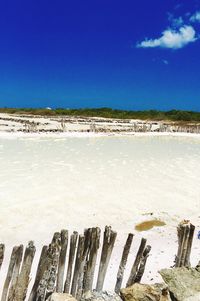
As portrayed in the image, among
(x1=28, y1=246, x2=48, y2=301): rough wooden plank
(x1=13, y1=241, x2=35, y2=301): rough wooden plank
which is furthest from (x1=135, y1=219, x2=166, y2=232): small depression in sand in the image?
(x1=13, y1=241, x2=35, y2=301): rough wooden plank

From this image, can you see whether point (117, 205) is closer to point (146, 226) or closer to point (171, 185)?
point (146, 226)

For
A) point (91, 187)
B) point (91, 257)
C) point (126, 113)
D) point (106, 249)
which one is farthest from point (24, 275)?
point (126, 113)

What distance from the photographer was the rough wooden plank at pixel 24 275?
15.5ft

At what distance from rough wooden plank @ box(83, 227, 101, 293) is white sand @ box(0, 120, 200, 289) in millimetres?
755

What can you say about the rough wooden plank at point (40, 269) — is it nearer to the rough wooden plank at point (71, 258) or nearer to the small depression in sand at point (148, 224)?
the rough wooden plank at point (71, 258)

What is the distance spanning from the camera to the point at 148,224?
9.27 m

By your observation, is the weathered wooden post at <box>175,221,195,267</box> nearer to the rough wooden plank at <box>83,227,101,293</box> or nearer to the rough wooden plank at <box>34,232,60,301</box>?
the rough wooden plank at <box>83,227,101,293</box>

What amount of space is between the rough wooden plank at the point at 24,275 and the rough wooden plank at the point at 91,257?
78 centimetres

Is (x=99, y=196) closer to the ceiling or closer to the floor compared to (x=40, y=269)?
closer to the floor

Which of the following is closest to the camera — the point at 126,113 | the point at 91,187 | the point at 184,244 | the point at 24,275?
the point at 24,275

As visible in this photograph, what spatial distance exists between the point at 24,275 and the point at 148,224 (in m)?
4.94

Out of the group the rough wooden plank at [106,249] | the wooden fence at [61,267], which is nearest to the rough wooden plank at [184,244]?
the wooden fence at [61,267]

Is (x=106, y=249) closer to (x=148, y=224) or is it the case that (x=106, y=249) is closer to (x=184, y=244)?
(x=184, y=244)

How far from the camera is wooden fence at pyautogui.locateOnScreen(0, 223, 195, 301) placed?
15.6ft
